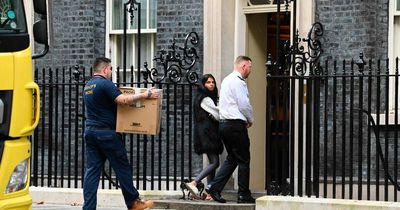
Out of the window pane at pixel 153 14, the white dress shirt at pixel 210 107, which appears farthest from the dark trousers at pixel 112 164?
the window pane at pixel 153 14

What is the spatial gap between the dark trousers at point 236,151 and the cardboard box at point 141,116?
4.55ft

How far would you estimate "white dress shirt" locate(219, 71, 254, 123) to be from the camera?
40.0 ft

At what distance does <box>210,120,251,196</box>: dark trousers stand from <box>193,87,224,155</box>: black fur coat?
1.96 ft

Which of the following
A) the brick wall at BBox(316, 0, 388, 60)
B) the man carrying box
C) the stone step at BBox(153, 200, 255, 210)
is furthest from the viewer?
the brick wall at BBox(316, 0, 388, 60)

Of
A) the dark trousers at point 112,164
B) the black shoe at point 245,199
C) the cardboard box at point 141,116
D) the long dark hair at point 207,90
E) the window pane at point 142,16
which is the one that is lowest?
the black shoe at point 245,199

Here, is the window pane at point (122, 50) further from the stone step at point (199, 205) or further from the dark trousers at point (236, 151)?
the dark trousers at point (236, 151)

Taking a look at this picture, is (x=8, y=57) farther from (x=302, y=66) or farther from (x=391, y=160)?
(x=391, y=160)

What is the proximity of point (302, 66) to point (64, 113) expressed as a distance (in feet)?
13.5

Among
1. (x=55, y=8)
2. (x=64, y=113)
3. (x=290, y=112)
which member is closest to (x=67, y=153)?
(x=64, y=113)

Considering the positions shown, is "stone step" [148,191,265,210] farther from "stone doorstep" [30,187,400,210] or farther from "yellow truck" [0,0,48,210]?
"yellow truck" [0,0,48,210]

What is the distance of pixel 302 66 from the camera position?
40.3ft

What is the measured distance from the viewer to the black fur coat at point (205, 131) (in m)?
13.0

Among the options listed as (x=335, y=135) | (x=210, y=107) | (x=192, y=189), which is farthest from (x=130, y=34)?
(x=335, y=135)

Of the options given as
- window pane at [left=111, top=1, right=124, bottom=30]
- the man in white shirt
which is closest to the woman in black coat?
the man in white shirt
